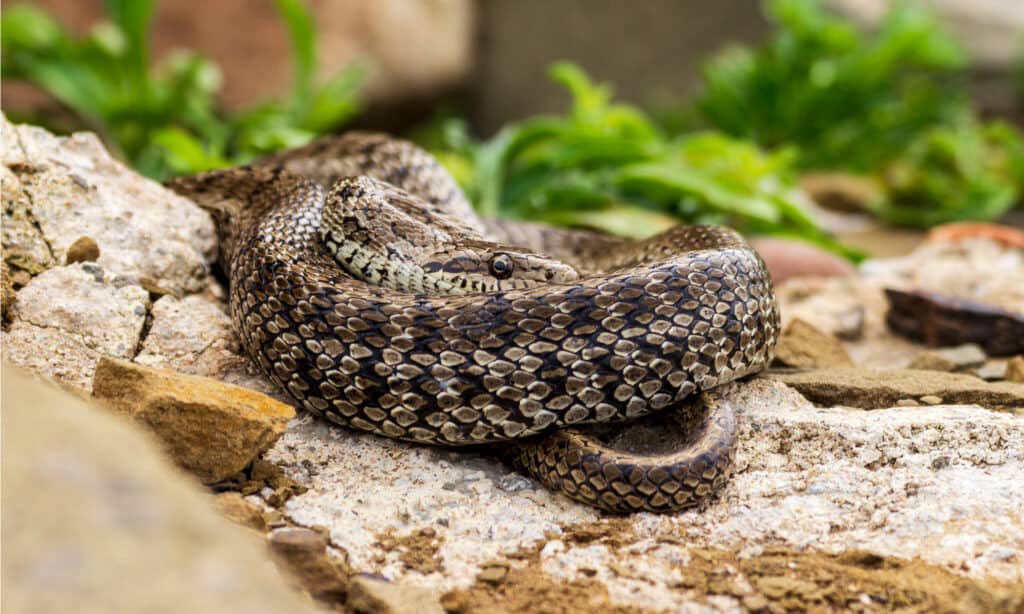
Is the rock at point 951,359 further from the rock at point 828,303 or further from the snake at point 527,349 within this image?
the snake at point 527,349

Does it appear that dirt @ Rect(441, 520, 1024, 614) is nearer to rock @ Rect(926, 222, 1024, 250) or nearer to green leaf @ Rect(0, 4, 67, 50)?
rock @ Rect(926, 222, 1024, 250)

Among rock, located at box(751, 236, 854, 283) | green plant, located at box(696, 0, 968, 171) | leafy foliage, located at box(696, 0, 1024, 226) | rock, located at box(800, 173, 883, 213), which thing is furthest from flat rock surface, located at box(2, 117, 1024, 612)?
green plant, located at box(696, 0, 968, 171)

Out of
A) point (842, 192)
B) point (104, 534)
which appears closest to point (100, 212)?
point (104, 534)

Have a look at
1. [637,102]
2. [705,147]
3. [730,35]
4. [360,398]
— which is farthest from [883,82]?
[360,398]

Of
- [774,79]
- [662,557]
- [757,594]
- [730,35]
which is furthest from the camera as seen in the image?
[730,35]

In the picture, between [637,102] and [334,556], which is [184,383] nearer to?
[334,556]

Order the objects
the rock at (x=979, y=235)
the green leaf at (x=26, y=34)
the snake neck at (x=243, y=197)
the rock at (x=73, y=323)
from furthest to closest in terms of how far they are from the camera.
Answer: the green leaf at (x=26, y=34)
the rock at (x=979, y=235)
the snake neck at (x=243, y=197)
the rock at (x=73, y=323)

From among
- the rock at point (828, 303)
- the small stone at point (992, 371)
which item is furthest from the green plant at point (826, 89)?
the small stone at point (992, 371)

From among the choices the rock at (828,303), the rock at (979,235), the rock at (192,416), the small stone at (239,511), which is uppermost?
the rock at (979,235)
